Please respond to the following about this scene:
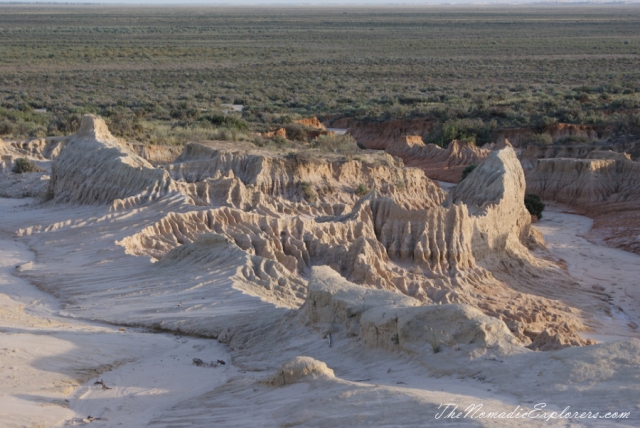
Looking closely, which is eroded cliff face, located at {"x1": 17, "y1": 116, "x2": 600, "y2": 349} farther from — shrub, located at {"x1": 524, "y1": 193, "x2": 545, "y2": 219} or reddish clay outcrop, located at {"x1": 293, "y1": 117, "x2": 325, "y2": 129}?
reddish clay outcrop, located at {"x1": 293, "y1": 117, "x2": 325, "y2": 129}

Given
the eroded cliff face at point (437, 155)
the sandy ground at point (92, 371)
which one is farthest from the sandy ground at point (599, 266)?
the sandy ground at point (92, 371)

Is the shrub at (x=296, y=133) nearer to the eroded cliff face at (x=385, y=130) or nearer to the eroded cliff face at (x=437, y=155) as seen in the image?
the eroded cliff face at (x=437, y=155)

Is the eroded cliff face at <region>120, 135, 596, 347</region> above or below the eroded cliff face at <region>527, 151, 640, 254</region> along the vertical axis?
above

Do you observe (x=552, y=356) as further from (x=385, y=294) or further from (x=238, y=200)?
(x=238, y=200)

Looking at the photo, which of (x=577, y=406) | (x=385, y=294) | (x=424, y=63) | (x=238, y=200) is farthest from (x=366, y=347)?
(x=424, y=63)

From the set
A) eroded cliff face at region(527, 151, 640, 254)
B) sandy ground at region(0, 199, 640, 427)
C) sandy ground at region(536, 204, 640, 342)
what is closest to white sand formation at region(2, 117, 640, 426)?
sandy ground at region(0, 199, 640, 427)

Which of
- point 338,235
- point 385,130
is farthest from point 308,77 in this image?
point 338,235

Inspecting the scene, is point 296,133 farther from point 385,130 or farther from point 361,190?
point 361,190
